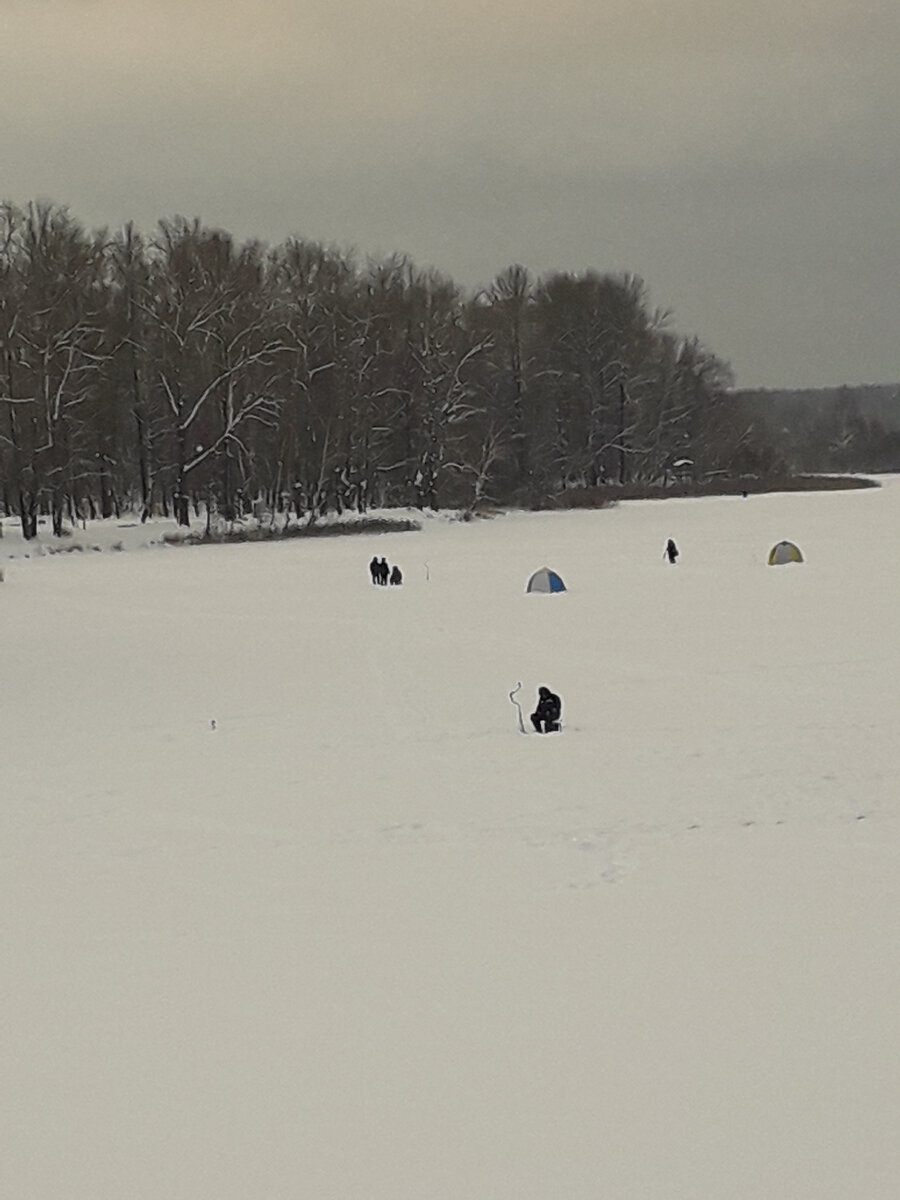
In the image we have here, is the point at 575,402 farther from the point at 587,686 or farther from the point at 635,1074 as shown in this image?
the point at 635,1074

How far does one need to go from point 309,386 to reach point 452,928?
4884cm

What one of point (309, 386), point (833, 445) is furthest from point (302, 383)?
point (833, 445)

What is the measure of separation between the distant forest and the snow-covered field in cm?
3172

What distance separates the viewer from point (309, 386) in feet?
179

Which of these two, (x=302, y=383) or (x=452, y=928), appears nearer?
(x=452, y=928)

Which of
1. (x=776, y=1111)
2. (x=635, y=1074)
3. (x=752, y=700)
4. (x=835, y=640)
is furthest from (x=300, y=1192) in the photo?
(x=835, y=640)

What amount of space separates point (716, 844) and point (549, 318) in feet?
217

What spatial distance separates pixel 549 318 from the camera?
72250 millimetres

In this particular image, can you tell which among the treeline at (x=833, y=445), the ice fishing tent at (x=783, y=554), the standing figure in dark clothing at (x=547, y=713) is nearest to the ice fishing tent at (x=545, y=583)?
the ice fishing tent at (x=783, y=554)

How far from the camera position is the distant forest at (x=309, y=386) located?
151ft

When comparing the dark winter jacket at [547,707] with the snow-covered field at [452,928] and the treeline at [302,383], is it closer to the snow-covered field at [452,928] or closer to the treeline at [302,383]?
the snow-covered field at [452,928]

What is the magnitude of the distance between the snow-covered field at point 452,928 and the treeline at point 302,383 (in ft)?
105

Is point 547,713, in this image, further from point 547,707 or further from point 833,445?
point 833,445

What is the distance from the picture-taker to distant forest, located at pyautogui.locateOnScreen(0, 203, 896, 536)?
4616 cm
